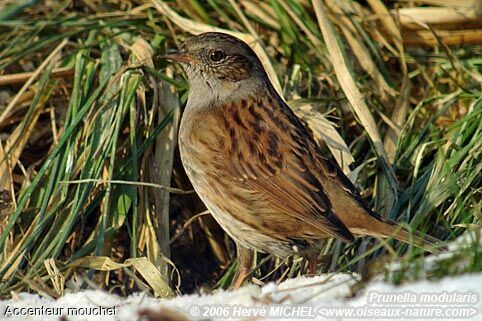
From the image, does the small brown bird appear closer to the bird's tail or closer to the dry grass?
the bird's tail

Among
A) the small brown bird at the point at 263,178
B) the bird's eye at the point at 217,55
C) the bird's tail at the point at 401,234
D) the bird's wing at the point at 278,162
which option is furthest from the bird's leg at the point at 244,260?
the bird's eye at the point at 217,55

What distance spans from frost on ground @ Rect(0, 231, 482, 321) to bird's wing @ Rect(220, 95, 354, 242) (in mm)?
854

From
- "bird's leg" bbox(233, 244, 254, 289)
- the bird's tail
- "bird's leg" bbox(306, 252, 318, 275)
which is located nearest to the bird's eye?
"bird's leg" bbox(233, 244, 254, 289)

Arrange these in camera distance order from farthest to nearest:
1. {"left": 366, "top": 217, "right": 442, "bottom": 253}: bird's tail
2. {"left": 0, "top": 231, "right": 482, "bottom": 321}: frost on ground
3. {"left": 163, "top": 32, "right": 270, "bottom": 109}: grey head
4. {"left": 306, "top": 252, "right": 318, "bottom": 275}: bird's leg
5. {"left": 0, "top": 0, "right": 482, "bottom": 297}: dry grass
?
{"left": 0, "top": 0, "right": 482, "bottom": 297}: dry grass
{"left": 163, "top": 32, "right": 270, "bottom": 109}: grey head
{"left": 306, "top": 252, "right": 318, "bottom": 275}: bird's leg
{"left": 366, "top": 217, "right": 442, "bottom": 253}: bird's tail
{"left": 0, "top": 231, "right": 482, "bottom": 321}: frost on ground

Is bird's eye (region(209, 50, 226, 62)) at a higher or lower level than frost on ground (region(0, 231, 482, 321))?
higher

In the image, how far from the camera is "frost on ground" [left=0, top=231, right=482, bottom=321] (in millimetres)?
2734

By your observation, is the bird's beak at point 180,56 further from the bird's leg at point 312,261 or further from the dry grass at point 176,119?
the bird's leg at point 312,261

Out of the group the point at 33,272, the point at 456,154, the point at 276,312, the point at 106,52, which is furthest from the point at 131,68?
the point at 276,312

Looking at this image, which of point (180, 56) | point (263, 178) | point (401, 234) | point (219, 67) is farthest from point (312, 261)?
point (180, 56)

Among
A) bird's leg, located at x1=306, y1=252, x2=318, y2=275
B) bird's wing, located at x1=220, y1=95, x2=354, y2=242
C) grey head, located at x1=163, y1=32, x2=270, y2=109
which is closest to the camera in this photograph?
bird's wing, located at x1=220, y1=95, x2=354, y2=242

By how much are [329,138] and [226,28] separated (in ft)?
4.10

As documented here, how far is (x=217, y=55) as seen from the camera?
455cm

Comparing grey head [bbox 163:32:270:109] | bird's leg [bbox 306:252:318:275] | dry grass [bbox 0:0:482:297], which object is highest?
grey head [bbox 163:32:270:109]

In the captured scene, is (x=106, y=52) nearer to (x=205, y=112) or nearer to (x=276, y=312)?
(x=205, y=112)
